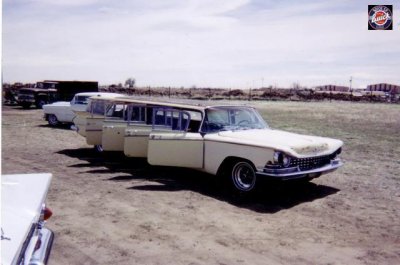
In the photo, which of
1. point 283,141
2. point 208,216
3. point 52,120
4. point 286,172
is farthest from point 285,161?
point 52,120

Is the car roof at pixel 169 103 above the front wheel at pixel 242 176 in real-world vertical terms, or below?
above

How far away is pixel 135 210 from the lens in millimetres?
5965

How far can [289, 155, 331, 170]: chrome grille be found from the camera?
6.39 m

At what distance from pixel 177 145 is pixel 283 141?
75.0 inches

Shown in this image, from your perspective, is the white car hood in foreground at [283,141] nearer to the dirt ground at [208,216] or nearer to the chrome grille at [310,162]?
the chrome grille at [310,162]

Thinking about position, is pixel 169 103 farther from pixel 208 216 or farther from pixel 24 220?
pixel 24 220

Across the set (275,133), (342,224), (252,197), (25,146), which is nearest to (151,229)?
(252,197)

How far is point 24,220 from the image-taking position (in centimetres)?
269

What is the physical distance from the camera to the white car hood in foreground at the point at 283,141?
20.7 feet

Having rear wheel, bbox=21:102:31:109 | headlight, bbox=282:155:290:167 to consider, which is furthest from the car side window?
rear wheel, bbox=21:102:31:109

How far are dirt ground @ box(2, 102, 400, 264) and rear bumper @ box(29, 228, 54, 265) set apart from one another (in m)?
1.00

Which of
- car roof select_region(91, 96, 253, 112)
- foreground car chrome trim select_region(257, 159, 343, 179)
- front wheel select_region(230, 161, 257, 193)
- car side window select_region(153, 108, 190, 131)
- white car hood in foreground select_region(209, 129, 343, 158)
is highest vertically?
car roof select_region(91, 96, 253, 112)

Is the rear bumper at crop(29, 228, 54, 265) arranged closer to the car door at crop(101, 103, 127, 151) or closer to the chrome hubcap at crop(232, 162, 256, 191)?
the chrome hubcap at crop(232, 162, 256, 191)

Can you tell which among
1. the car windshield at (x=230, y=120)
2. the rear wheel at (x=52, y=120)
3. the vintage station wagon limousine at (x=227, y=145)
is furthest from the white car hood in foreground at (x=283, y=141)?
the rear wheel at (x=52, y=120)
